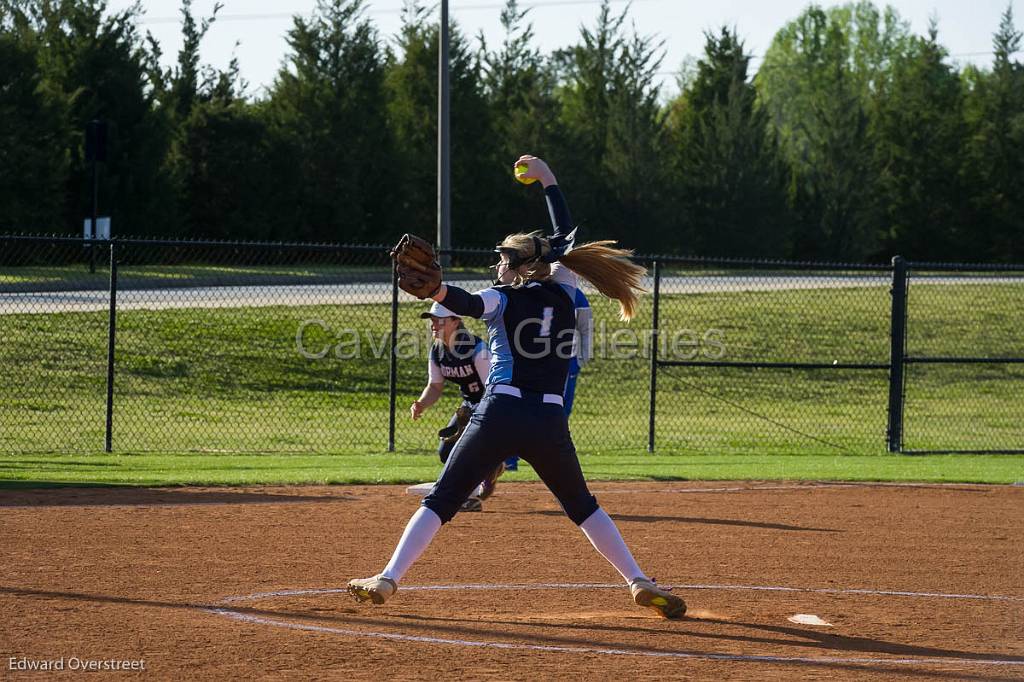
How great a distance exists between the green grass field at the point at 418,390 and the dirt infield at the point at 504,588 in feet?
6.79

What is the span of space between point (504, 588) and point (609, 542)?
3.38ft

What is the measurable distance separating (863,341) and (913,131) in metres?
24.2

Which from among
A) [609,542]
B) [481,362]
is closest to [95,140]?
[481,362]

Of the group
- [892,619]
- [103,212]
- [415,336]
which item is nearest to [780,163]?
[103,212]

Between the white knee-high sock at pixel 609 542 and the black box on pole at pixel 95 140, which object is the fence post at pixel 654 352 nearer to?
the white knee-high sock at pixel 609 542

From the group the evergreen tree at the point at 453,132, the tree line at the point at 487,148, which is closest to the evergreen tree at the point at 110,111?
the tree line at the point at 487,148

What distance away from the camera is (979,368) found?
25.0 meters

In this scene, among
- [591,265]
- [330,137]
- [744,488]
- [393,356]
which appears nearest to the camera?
[591,265]

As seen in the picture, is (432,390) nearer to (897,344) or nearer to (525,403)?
(525,403)

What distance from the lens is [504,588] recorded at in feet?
23.9

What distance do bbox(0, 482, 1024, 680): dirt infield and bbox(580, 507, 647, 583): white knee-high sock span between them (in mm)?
272

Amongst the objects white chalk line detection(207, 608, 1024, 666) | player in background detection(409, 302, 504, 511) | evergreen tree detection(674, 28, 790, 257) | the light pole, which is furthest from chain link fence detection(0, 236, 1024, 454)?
evergreen tree detection(674, 28, 790, 257)

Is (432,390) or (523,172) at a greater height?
(523,172)

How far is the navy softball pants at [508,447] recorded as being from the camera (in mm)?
6215
